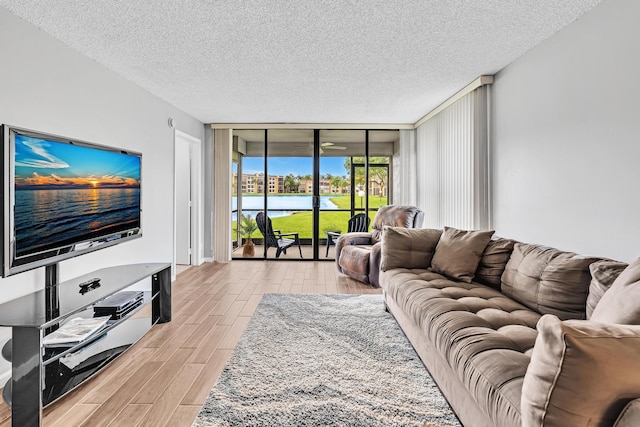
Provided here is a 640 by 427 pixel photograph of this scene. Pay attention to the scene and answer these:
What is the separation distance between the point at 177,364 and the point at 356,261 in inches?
110

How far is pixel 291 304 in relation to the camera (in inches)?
147

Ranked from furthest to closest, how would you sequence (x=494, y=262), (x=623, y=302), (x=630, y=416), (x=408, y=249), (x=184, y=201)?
(x=184, y=201)
(x=408, y=249)
(x=494, y=262)
(x=623, y=302)
(x=630, y=416)

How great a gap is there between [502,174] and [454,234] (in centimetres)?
95

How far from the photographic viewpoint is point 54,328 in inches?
93.0

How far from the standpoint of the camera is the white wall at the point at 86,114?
7.70 ft

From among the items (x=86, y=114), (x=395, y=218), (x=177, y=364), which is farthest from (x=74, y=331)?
(x=395, y=218)

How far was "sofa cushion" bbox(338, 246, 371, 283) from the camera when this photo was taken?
4676 millimetres

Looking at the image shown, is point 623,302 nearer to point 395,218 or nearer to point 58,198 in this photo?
point 58,198

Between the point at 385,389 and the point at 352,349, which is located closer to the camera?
the point at 385,389

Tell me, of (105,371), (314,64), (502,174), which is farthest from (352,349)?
(314,64)

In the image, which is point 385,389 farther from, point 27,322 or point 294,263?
point 294,263

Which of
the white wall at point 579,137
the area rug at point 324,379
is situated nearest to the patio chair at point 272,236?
the area rug at point 324,379

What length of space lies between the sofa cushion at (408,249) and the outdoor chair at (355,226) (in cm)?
303

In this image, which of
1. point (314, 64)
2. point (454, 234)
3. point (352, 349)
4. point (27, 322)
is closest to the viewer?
point (27, 322)
